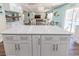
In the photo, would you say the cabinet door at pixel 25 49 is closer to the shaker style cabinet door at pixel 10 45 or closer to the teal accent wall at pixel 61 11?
the shaker style cabinet door at pixel 10 45

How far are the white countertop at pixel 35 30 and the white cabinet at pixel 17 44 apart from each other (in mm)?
60

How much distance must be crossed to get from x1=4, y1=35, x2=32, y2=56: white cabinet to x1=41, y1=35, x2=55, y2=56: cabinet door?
164 millimetres

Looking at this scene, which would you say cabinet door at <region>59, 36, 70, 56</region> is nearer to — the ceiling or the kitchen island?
the kitchen island

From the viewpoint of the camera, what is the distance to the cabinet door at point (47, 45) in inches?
41.8

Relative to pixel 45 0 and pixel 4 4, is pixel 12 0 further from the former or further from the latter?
pixel 45 0

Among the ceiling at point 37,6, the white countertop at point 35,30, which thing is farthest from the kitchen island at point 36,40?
the ceiling at point 37,6

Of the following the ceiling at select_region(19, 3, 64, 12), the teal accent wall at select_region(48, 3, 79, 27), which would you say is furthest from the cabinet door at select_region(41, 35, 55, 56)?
the ceiling at select_region(19, 3, 64, 12)

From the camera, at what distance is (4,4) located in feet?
3.20

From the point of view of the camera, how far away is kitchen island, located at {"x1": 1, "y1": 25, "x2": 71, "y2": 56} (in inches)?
41.2

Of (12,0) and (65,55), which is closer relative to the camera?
(12,0)

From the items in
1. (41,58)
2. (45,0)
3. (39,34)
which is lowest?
(41,58)

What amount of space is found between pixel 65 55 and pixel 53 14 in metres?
0.53

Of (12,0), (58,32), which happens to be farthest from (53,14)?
(12,0)

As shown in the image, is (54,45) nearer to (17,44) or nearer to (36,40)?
(36,40)
